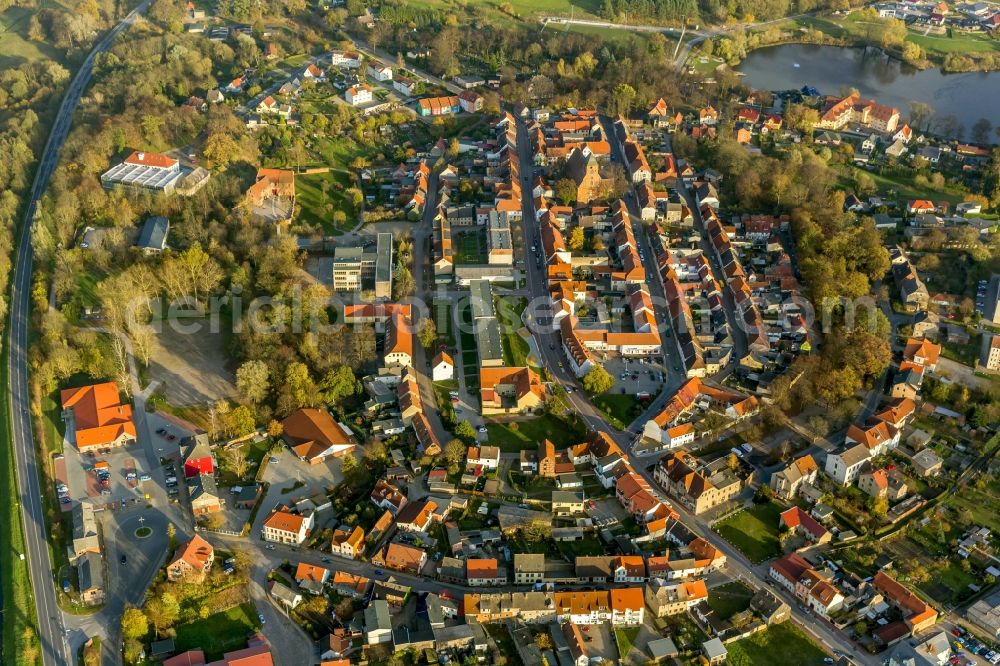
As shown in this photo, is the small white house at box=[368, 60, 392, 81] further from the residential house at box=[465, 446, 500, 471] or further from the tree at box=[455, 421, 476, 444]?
the residential house at box=[465, 446, 500, 471]

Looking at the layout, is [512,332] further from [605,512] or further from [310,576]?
[310,576]

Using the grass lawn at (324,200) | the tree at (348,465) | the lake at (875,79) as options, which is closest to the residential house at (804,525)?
the tree at (348,465)

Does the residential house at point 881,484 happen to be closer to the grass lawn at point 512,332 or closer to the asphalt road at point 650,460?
the asphalt road at point 650,460

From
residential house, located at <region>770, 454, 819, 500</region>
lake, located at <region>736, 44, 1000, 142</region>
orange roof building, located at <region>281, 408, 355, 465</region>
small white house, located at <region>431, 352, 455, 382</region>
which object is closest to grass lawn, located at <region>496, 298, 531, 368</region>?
small white house, located at <region>431, 352, 455, 382</region>

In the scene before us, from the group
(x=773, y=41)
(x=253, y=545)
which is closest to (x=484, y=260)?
(x=253, y=545)

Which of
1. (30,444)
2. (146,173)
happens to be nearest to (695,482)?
(30,444)

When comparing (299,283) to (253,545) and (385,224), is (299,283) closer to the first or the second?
(385,224)
